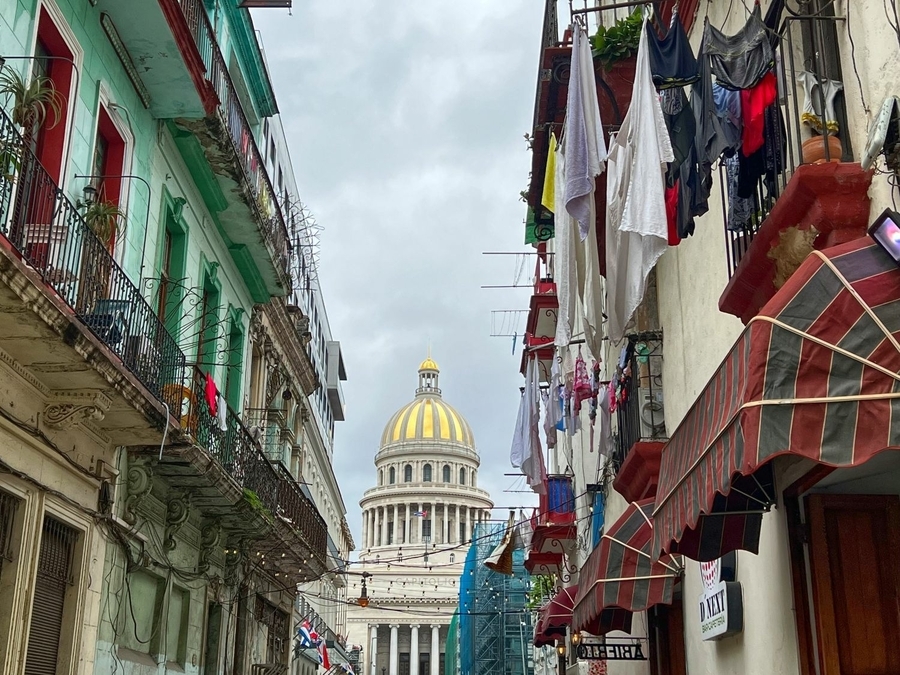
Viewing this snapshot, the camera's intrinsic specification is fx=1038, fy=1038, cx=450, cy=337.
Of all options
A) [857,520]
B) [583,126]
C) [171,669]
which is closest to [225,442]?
[171,669]

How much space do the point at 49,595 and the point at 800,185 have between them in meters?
8.06

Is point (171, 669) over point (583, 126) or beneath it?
beneath

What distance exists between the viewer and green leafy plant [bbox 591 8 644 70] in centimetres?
1070

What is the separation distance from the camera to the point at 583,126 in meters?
8.47

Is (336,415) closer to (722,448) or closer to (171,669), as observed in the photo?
(171,669)

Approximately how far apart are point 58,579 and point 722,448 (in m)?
7.61

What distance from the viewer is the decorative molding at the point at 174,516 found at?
13656mm

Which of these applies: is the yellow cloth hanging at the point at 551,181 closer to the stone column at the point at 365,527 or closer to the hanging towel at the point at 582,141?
the hanging towel at the point at 582,141

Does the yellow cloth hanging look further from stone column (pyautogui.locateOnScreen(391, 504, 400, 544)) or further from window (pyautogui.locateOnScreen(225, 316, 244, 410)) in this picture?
stone column (pyautogui.locateOnScreen(391, 504, 400, 544))

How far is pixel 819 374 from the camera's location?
4660mm

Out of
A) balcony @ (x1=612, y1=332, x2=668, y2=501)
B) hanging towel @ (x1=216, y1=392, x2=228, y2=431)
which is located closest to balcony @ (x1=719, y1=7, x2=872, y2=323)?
balcony @ (x1=612, y1=332, x2=668, y2=501)

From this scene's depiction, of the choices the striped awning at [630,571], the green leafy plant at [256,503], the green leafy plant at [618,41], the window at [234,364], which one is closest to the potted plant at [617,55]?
the green leafy plant at [618,41]

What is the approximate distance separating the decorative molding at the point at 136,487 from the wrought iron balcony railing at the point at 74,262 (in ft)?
3.61

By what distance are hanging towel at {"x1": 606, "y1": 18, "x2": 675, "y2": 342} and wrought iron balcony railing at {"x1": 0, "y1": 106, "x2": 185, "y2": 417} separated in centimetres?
447
